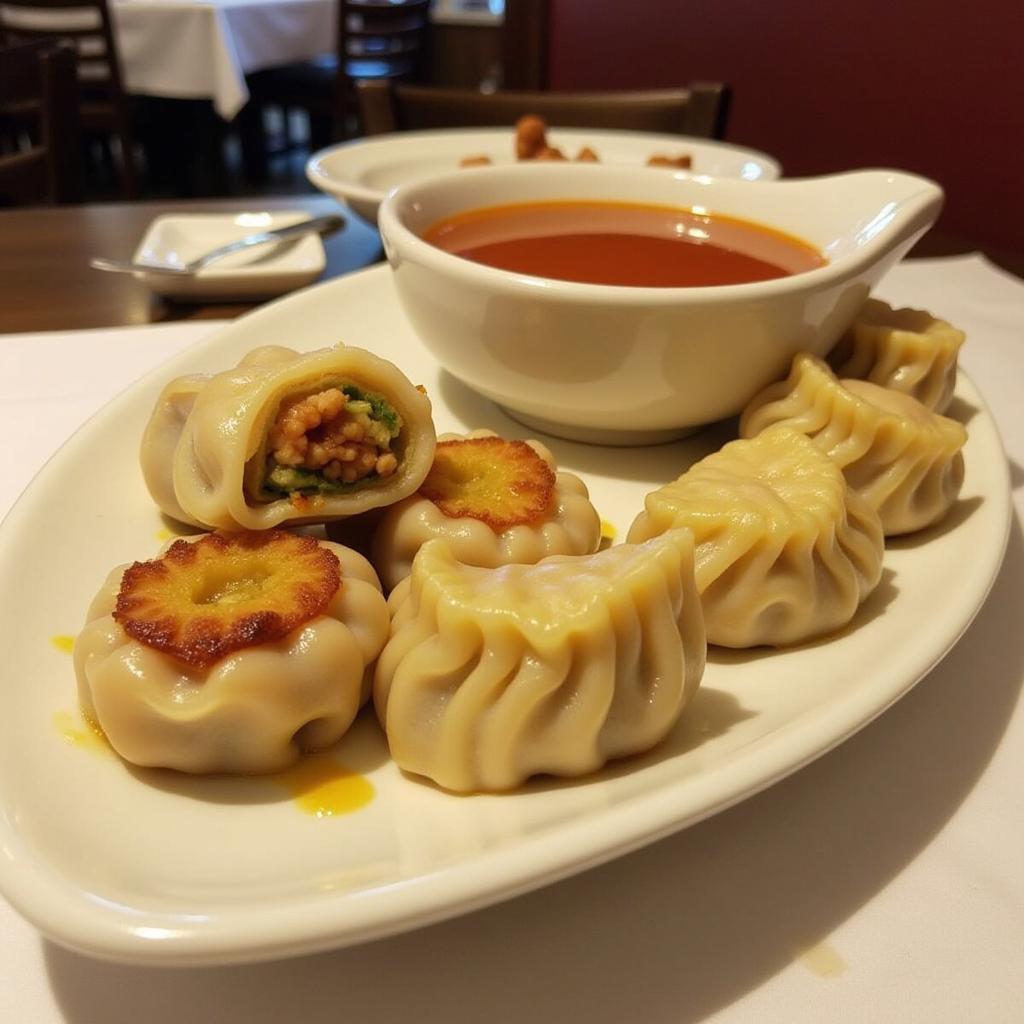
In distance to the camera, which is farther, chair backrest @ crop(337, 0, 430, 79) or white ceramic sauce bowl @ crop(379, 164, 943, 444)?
chair backrest @ crop(337, 0, 430, 79)

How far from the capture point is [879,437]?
1.39 meters

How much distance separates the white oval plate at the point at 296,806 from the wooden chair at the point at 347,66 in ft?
20.9

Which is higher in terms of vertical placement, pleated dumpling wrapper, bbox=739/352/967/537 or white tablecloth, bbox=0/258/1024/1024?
pleated dumpling wrapper, bbox=739/352/967/537

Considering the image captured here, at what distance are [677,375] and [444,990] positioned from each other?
94 centimetres

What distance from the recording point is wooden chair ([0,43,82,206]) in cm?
319

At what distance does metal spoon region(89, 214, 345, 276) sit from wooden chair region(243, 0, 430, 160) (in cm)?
484

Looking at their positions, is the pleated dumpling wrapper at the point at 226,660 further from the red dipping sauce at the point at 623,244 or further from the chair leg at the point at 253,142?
the chair leg at the point at 253,142

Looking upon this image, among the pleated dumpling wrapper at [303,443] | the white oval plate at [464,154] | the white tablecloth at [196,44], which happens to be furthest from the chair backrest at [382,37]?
the pleated dumpling wrapper at [303,443]

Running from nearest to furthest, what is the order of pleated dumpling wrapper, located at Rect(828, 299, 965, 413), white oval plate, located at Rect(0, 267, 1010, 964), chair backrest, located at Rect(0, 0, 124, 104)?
white oval plate, located at Rect(0, 267, 1010, 964) → pleated dumpling wrapper, located at Rect(828, 299, 965, 413) → chair backrest, located at Rect(0, 0, 124, 104)

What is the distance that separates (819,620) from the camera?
1153 mm

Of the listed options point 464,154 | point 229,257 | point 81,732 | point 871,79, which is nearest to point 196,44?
point 464,154

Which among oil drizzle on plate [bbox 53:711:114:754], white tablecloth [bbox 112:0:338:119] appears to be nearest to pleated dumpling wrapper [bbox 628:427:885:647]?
oil drizzle on plate [bbox 53:711:114:754]

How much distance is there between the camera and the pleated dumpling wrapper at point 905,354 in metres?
1.57

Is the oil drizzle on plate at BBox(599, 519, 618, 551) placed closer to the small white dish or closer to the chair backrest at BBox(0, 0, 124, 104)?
the small white dish
